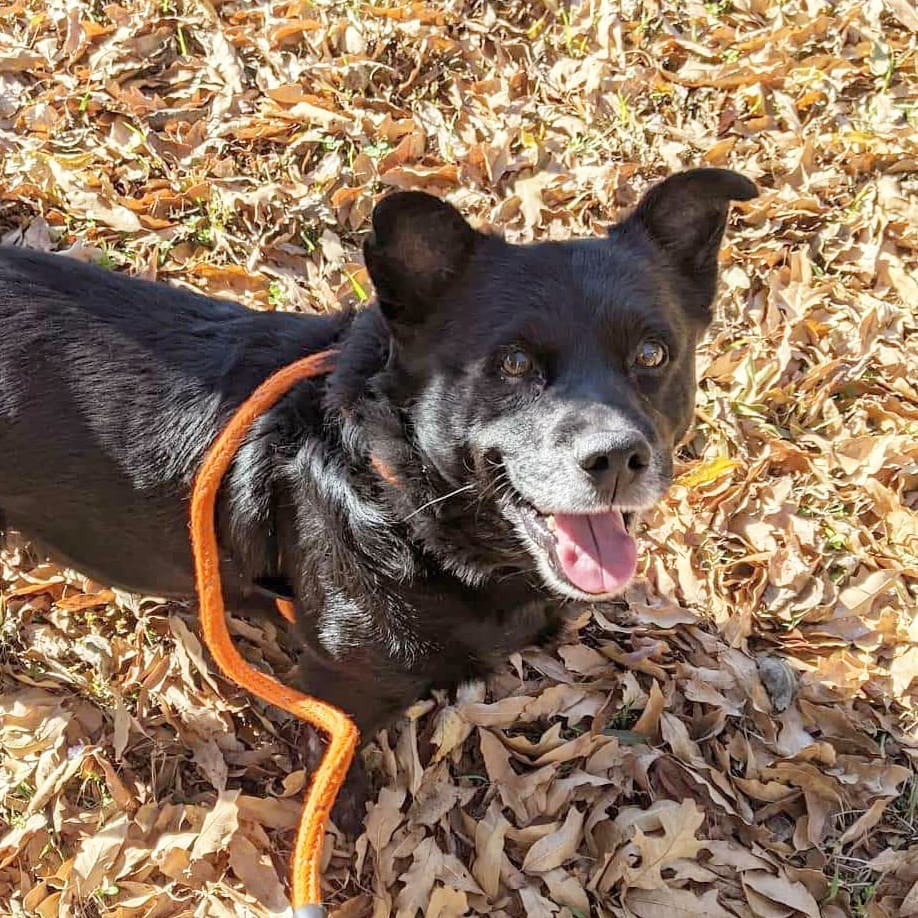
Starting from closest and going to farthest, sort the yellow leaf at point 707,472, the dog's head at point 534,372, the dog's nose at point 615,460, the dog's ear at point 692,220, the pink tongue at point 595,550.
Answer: the dog's nose at point 615,460 < the dog's head at point 534,372 < the pink tongue at point 595,550 < the dog's ear at point 692,220 < the yellow leaf at point 707,472

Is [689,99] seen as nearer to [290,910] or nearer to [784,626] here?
[784,626]

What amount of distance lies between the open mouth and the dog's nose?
133 millimetres

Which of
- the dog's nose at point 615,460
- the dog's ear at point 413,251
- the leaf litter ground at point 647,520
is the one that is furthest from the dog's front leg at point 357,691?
the dog's ear at point 413,251

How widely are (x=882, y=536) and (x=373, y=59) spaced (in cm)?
322

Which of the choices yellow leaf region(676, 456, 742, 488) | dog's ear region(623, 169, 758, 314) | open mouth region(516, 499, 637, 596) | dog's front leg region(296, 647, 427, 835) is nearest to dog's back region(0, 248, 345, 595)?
dog's front leg region(296, 647, 427, 835)

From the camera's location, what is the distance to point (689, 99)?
13.9ft

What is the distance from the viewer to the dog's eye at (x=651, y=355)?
2.18 m

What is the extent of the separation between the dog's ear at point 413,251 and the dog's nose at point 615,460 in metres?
0.59

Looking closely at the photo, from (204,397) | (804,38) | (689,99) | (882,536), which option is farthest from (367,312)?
(804,38)

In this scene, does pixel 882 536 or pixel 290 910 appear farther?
pixel 882 536

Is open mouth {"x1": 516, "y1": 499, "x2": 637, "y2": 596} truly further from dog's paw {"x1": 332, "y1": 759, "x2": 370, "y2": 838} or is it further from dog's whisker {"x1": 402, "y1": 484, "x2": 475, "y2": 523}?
dog's paw {"x1": 332, "y1": 759, "x2": 370, "y2": 838}

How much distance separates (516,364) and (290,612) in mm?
1098

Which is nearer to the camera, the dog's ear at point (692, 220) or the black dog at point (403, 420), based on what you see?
the black dog at point (403, 420)

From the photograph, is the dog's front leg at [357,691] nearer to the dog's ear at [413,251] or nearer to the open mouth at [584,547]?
the open mouth at [584,547]
